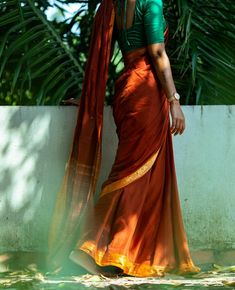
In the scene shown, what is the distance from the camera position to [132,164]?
13.9 ft

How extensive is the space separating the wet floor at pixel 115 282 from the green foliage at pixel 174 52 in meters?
1.69

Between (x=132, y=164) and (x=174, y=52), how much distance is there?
72.7 inches

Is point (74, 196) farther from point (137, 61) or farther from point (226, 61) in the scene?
point (226, 61)

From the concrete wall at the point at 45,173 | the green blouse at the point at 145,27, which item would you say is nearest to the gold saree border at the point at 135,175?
the concrete wall at the point at 45,173

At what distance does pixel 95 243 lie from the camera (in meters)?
4.22

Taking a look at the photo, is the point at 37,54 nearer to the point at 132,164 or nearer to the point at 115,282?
the point at 132,164

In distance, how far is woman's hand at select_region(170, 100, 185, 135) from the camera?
166 inches

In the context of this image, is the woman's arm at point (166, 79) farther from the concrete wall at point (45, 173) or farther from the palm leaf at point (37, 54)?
the palm leaf at point (37, 54)

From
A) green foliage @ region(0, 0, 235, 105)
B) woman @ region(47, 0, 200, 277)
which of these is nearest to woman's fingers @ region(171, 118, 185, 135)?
woman @ region(47, 0, 200, 277)

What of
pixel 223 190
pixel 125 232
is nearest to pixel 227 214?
pixel 223 190

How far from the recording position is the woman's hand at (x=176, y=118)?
13.8ft

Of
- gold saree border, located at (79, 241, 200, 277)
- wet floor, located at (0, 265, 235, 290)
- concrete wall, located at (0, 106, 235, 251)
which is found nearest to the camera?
wet floor, located at (0, 265, 235, 290)

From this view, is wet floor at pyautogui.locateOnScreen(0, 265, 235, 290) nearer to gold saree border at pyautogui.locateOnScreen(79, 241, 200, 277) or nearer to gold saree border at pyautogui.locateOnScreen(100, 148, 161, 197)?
gold saree border at pyautogui.locateOnScreen(79, 241, 200, 277)

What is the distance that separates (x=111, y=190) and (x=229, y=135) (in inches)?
35.1
